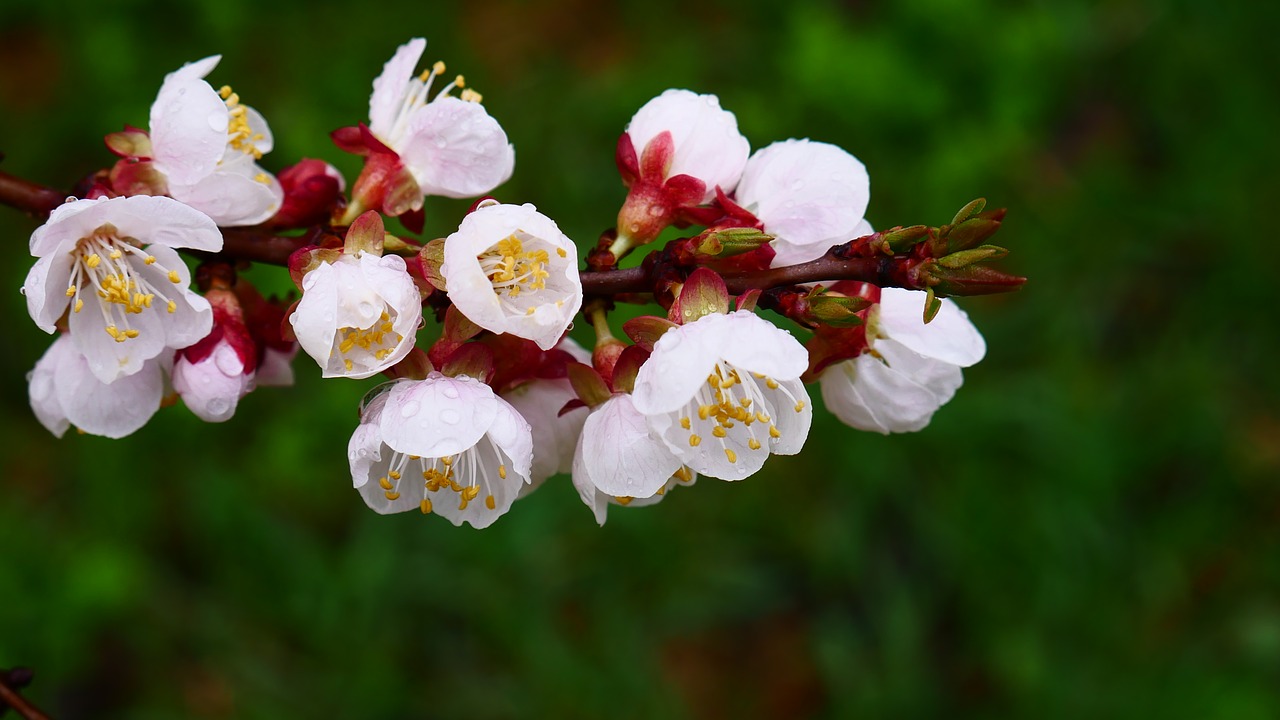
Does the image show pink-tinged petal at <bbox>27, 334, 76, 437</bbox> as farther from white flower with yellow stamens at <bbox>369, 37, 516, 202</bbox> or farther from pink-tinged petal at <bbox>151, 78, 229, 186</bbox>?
white flower with yellow stamens at <bbox>369, 37, 516, 202</bbox>

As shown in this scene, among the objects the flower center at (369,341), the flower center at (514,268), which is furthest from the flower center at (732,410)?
the flower center at (369,341)

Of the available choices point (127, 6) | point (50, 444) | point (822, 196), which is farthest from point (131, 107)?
point (822, 196)

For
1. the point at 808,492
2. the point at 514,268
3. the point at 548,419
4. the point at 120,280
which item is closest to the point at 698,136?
the point at 514,268

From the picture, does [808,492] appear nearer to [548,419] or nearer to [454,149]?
[548,419]

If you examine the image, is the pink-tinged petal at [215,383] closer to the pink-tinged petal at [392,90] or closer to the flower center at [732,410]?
the pink-tinged petal at [392,90]

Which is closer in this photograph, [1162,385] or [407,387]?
[407,387]

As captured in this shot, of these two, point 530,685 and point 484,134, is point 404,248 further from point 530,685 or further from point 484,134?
point 530,685
